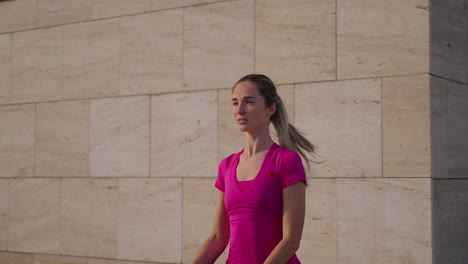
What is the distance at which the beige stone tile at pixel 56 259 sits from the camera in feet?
34.7

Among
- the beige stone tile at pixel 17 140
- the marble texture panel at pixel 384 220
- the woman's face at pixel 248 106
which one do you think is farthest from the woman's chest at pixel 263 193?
the beige stone tile at pixel 17 140

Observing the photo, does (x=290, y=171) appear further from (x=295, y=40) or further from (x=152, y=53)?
(x=152, y=53)

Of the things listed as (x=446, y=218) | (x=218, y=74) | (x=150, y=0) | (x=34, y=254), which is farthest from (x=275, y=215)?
(x=34, y=254)

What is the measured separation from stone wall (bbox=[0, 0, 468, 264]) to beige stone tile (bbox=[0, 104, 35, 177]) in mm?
24

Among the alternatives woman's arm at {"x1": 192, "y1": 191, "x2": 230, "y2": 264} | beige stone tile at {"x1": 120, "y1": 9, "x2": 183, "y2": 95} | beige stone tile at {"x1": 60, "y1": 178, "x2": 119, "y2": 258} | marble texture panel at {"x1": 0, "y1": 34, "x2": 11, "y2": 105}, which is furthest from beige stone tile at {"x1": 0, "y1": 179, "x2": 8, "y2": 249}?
woman's arm at {"x1": 192, "y1": 191, "x2": 230, "y2": 264}

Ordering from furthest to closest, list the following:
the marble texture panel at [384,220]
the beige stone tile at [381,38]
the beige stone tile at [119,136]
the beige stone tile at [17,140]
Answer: the beige stone tile at [17,140], the beige stone tile at [119,136], the beige stone tile at [381,38], the marble texture panel at [384,220]

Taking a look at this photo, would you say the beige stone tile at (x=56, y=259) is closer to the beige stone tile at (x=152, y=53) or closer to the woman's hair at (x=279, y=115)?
the beige stone tile at (x=152, y=53)

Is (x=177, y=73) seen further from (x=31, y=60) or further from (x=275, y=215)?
(x=275, y=215)

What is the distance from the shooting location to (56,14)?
36.6 feet

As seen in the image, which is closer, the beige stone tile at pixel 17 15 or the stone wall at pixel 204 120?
the stone wall at pixel 204 120

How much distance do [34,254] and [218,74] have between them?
3972 mm

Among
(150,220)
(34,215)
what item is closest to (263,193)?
(150,220)

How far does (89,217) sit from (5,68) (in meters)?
2.85

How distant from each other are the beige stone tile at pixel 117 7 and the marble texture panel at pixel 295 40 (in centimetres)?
179
